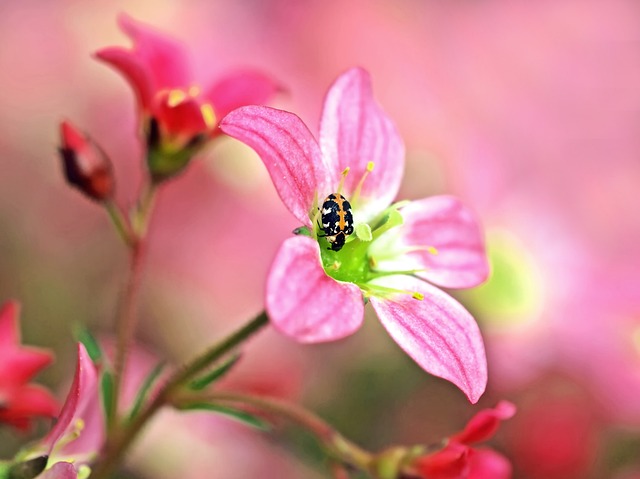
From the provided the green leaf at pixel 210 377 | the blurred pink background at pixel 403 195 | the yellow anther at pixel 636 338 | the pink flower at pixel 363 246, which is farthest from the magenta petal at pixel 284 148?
the yellow anther at pixel 636 338

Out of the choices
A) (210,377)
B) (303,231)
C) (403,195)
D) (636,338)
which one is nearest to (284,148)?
(303,231)

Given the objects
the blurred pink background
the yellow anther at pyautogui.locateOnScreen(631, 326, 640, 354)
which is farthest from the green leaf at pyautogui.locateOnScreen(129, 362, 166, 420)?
the yellow anther at pyautogui.locateOnScreen(631, 326, 640, 354)

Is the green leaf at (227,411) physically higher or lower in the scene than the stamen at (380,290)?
lower

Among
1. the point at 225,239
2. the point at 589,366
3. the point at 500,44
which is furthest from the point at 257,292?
the point at 500,44

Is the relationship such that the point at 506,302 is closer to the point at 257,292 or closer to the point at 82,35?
the point at 257,292

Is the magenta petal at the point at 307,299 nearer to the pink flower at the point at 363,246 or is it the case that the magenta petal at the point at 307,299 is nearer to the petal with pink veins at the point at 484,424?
the pink flower at the point at 363,246

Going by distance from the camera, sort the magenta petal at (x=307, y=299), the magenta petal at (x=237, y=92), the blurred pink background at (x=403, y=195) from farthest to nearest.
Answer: the blurred pink background at (x=403, y=195) < the magenta petal at (x=237, y=92) < the magenta petal at (x=307, y=299)
